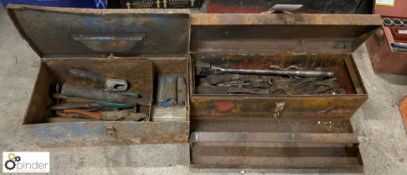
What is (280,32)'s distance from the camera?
1677mm

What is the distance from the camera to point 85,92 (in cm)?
175

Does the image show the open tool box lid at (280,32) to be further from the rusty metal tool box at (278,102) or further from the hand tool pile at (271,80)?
the hand tool pile at (271,80)

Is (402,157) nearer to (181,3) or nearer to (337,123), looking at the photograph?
(337,123)

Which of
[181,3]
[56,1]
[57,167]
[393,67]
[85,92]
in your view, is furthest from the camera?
[181,3]

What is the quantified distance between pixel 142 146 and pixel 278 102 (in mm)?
748

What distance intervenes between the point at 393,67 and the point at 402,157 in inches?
23.5

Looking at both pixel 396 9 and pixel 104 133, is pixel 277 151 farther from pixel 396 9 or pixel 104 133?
pixel 396 9

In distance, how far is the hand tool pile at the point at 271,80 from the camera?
1.81 metres

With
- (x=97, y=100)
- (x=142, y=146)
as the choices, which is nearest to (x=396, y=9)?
(x=142, y=146)

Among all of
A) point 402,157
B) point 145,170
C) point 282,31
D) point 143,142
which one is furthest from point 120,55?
point 402,157

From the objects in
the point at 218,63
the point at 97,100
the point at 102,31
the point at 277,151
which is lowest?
the point at 277,151

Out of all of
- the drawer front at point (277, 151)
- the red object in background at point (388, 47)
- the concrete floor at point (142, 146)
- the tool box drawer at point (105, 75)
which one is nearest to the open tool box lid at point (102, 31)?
the tool box drawer at point (105, 75)

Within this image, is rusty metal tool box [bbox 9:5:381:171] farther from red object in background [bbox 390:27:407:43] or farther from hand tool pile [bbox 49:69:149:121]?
red object in background [bbox 390:27:407:43]

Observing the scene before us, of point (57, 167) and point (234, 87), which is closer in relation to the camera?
point (57, 167)
